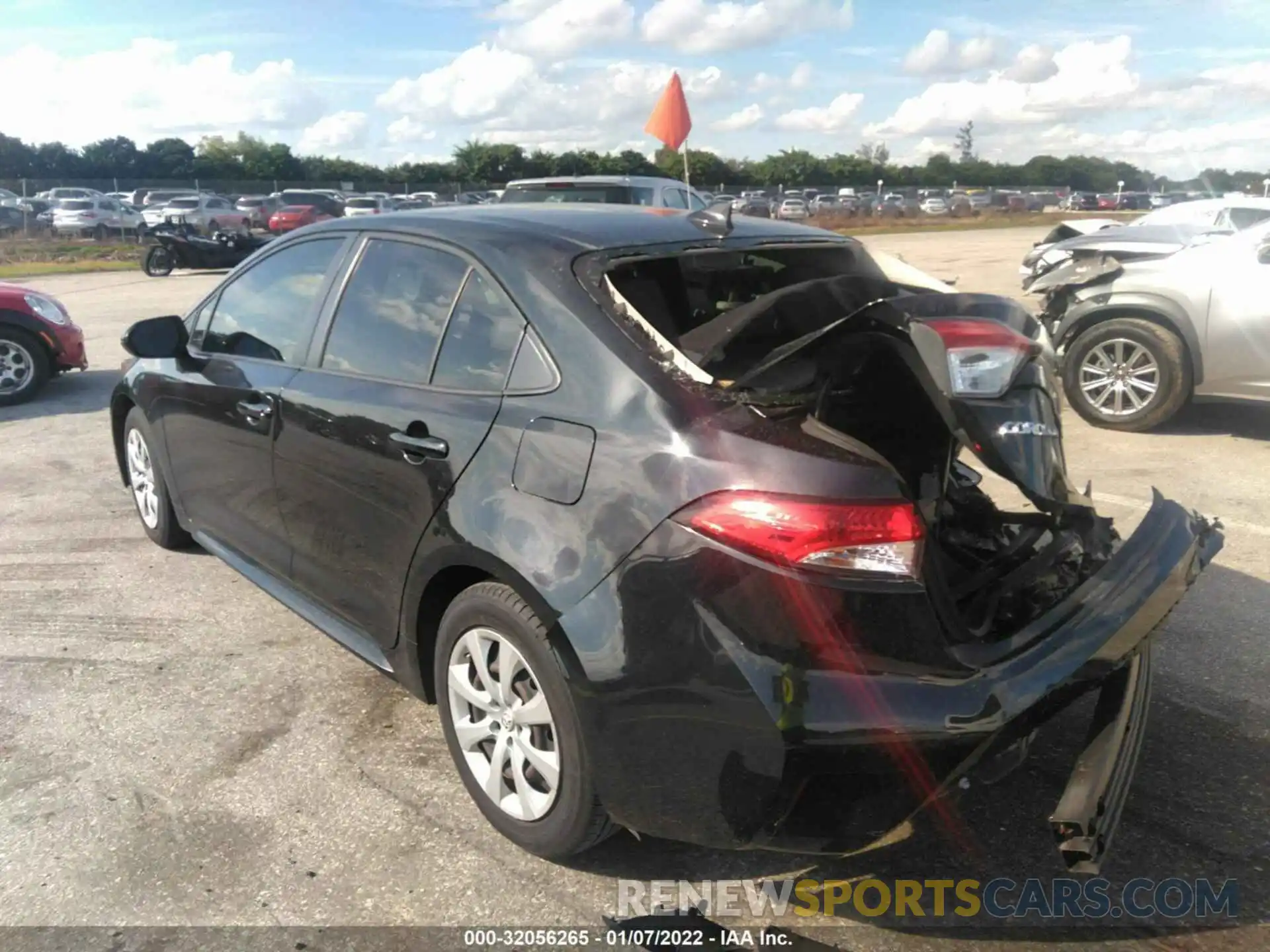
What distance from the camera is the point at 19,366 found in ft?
28.6

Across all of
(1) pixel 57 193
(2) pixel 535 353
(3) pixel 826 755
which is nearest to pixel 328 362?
(2) pixel 535 353

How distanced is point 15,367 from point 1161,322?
29.9 feet

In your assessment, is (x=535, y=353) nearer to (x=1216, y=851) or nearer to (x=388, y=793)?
(x=388, y=793)

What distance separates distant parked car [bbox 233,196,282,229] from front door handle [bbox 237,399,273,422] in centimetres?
3024

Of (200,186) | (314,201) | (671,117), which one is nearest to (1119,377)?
(671,117)

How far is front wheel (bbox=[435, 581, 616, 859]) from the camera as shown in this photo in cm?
251

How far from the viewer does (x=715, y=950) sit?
242cm

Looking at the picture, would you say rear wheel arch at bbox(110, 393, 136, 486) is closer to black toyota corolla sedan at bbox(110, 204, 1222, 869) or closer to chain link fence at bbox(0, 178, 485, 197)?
black toyota corolla sedan at bbox(110, 204, 1222, 869)

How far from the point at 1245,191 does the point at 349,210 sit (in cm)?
2551

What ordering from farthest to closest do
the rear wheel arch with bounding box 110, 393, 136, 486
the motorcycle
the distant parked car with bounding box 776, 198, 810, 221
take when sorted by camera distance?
the distant parked car with bounding box 776, 198, 810, 221, the motorcycle, the rear wheel arch with bounding box 110, 393, 136, 486

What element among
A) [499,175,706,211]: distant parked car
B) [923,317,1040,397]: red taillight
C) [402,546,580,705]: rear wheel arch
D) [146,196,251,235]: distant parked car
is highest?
[146,196,251,235]: distant parked car

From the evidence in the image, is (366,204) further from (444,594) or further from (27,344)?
(444,594)

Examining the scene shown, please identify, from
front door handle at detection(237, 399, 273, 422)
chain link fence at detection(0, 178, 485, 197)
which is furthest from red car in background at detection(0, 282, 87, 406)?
chain link fence at detection(0, 178, 485, 197)

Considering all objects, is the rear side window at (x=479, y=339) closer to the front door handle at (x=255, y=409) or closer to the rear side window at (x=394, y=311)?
the rear side window at (x=394, y=311)
